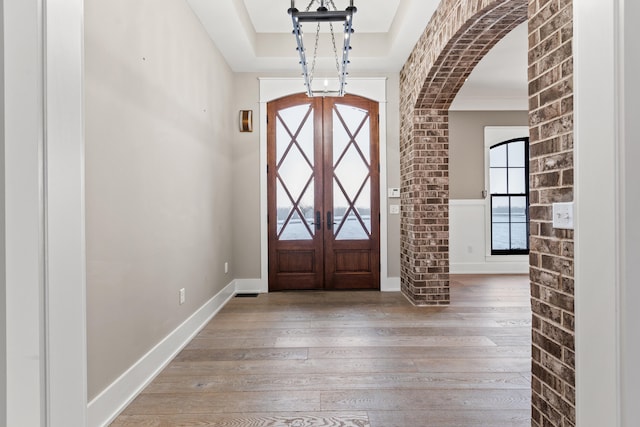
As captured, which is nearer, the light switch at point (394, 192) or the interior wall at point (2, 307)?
the interior wall at point (2, 307)

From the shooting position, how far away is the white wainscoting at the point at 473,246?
5801 millimetres

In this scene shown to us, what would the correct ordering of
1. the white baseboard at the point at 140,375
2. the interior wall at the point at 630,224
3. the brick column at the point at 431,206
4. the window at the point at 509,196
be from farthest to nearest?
the window at the point at 509,196, the brick column at the point at 431,206, the white baseboard at the point at 140,375, the interior wall at the point at 630,224

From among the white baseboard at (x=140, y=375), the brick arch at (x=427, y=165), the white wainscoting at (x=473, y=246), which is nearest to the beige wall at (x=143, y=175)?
the white baseboard at (x=140, y=375)

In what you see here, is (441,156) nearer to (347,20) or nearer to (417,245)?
(417,245)

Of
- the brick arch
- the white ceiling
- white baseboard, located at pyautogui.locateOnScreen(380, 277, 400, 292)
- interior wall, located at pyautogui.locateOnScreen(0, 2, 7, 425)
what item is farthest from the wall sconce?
interior wall, located at pyautogui.locateOnScreen(0, 2, 7, 425)

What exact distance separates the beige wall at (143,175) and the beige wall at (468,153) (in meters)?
3.98

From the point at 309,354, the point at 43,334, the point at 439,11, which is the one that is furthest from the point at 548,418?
the point at 439,11

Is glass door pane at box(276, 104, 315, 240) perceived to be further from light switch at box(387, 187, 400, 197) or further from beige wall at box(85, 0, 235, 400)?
beige wall at box(85, 0, 235, 400)

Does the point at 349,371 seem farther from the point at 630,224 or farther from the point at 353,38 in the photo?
the point at 353,38

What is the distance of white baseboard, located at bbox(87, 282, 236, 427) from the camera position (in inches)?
68.0

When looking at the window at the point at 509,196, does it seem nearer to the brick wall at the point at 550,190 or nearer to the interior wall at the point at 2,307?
the brick wall at the point at 550,190

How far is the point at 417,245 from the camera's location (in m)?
3.86

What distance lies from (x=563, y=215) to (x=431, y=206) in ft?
8.02

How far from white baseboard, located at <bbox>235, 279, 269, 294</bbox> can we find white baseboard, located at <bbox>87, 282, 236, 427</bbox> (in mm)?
1239
